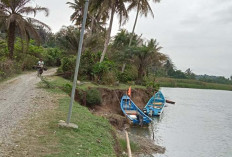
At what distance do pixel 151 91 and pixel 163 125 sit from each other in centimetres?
675

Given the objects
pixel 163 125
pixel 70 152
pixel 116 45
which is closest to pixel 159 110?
→ pixel 163 125

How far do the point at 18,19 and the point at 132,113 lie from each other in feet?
34.5

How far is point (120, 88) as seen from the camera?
18.3 metres

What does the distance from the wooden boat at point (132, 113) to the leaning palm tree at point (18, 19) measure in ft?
26.5

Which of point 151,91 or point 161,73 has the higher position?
point 161,73

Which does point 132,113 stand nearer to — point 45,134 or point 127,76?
point 127,76

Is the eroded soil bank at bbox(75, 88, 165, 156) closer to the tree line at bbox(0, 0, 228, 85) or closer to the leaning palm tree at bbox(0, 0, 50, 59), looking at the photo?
the tree line at bbox(0, 0, 228, 85)

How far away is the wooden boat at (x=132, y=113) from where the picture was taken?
569 inches

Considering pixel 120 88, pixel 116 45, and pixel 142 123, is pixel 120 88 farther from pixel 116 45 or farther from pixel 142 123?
pixel 116 45

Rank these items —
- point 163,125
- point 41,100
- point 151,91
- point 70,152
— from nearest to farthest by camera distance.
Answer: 1. point 70,152
2. point 41,100
3. point 163,125
4. point 151,91

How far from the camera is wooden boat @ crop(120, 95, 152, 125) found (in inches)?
569

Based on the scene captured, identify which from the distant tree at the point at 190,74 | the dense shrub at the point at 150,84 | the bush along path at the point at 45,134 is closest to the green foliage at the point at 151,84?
the dense shrub at the point at 150,84

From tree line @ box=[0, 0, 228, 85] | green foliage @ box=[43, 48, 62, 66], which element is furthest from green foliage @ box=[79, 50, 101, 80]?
green foliage @ box=[43, 48, 62, 66]

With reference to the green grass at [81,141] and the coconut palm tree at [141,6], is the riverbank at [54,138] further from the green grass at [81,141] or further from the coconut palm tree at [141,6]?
the coconut palm tree at [141,6]
